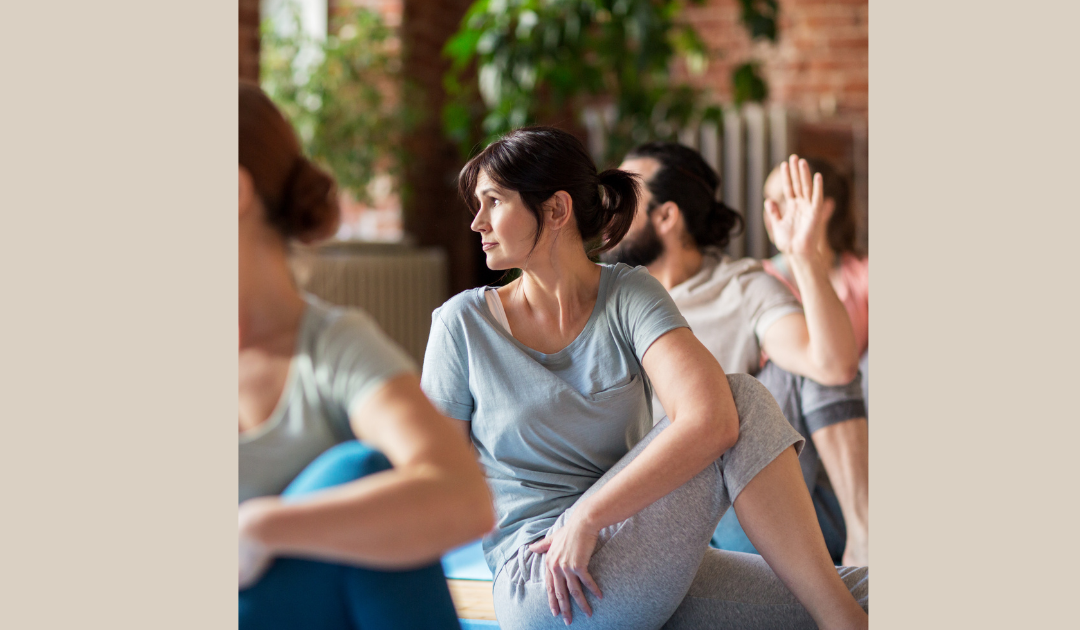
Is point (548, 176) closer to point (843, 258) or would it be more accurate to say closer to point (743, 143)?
point (843, 258)

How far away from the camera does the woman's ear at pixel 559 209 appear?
954 millimetres

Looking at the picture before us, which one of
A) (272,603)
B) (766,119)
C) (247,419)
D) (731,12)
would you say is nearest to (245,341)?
(247,419)

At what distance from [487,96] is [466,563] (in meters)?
1.99

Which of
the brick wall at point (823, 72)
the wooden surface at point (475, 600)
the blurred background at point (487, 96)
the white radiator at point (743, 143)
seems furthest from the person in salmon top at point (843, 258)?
the brick wall at point (823, 72)

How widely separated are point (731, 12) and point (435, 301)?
3059 millimetres

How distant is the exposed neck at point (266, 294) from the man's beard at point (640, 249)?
0.50 metres

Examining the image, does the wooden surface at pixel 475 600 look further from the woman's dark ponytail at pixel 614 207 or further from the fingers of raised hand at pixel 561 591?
the woman's dark ponytail at pixel 614 207

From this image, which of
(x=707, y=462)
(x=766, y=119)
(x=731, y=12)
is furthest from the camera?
(x=731, y=12)

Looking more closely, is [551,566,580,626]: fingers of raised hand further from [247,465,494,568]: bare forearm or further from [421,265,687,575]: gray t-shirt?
[247,465,494,568]: bare forearm

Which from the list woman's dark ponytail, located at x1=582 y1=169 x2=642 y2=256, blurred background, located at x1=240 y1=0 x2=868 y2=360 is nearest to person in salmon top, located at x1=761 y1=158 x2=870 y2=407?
blurred background, located at x1=240 y1=0 x2=868 y2=360

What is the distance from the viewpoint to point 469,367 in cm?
98

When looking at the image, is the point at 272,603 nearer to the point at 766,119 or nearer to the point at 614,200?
the point at 614,200

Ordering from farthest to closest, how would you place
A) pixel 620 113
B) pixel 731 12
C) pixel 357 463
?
pixel 731 12, pixel 620 113, pixel 357 463

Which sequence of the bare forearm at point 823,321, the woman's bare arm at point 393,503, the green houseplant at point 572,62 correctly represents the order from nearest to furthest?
the woman's bare arm at point 393,503
the bare forearm at point 823,321
the green houseplant at point 572,62
